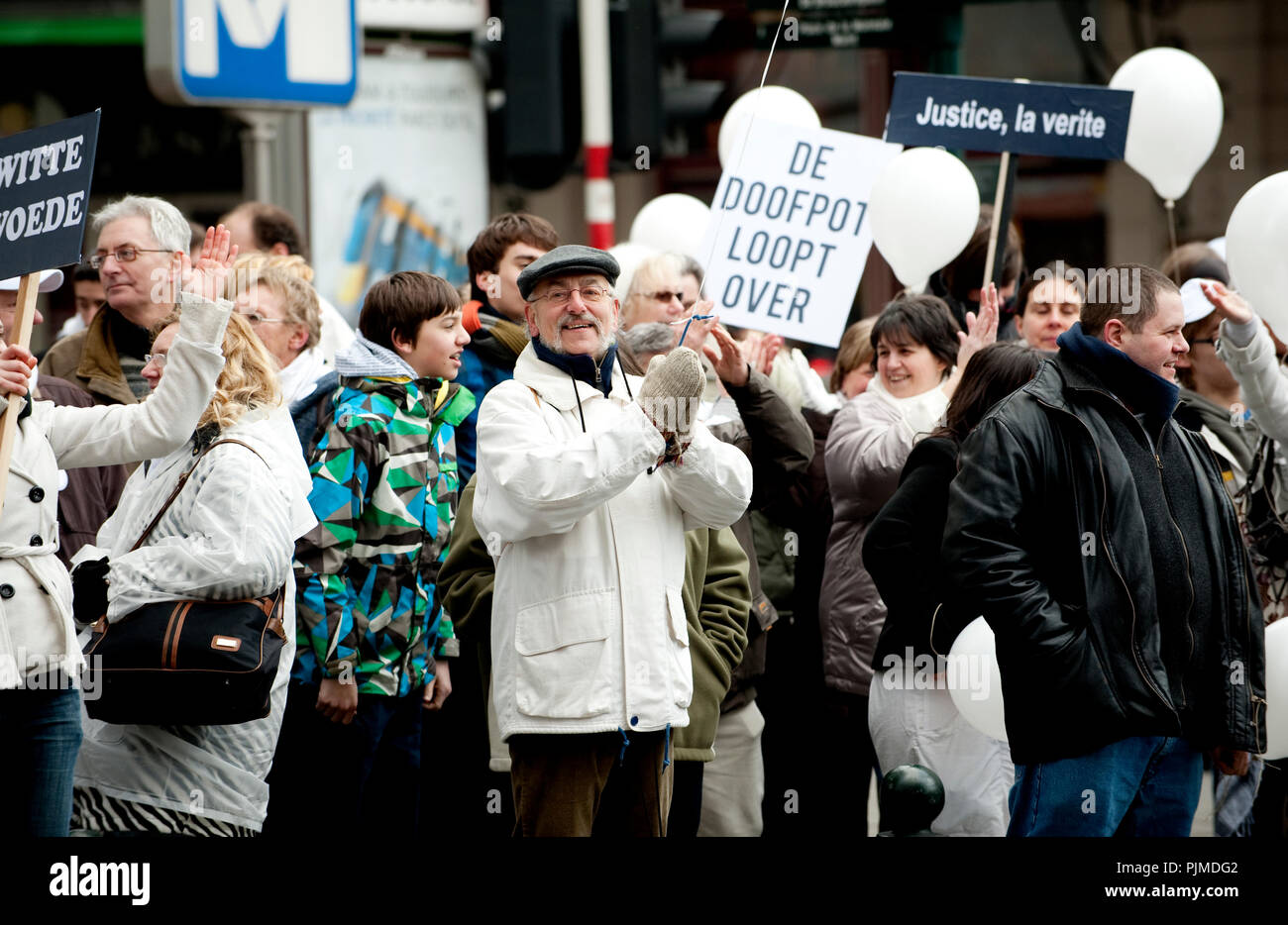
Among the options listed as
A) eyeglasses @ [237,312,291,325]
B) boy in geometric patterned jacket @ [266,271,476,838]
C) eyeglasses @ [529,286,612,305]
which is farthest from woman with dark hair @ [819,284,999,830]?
eyeglasses @ [237,312,291,325]

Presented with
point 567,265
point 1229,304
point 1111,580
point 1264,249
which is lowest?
point 1111,580

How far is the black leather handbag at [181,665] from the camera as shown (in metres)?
4.60

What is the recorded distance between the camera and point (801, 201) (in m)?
6.75

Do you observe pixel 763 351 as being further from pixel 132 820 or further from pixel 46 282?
pixel 132 820

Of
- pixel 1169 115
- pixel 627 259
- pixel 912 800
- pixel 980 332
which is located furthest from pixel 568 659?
pixel 1169 115

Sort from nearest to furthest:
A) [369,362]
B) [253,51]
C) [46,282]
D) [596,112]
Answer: [369,362], [46,282], [253,51], [596,112]

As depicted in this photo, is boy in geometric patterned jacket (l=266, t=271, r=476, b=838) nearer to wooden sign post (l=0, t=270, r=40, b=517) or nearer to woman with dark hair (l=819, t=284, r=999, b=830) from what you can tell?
wooden sign post (l=0, t=270, r=40, b=517)

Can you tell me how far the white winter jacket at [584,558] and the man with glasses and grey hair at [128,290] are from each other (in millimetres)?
1782

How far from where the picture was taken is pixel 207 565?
4.64m

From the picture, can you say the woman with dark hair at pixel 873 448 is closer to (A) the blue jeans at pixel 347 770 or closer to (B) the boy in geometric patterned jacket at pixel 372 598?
(B) the boy in geometric patterned jacket at pixel 372 598

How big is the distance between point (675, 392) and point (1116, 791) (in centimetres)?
138

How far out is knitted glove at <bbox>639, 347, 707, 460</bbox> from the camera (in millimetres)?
4242
